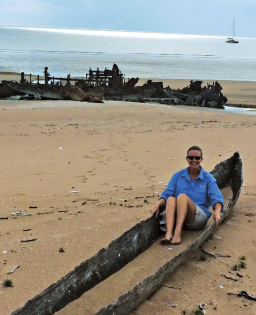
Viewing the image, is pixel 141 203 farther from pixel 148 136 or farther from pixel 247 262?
pixel 148 136

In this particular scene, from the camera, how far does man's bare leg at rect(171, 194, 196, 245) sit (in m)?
5.46

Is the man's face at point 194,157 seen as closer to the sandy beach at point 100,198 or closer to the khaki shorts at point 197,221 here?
the khaki shorts at point 197,221

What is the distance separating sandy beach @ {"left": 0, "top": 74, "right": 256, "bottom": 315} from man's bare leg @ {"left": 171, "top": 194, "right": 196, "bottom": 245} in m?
0.25

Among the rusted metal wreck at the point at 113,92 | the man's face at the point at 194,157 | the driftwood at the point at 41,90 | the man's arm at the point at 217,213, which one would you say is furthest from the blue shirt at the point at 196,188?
the driftwood at the point at 41,90

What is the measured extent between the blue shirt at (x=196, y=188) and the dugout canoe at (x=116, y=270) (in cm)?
38

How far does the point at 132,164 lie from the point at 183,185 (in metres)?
4.44

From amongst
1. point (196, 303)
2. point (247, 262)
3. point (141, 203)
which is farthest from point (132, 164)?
point (196, 303)

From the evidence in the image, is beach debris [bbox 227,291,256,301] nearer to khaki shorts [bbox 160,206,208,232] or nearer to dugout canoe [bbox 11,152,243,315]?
dugout canoe [bbox 11,152,243,315]

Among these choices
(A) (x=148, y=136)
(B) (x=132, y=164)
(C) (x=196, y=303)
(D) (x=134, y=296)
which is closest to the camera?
(D) (x=134, y=296)

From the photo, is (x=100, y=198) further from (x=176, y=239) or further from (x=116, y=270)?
(x=116, y=270)

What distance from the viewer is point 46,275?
16.6 ft

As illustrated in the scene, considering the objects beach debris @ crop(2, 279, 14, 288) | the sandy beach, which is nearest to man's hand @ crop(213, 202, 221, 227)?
the sandy beach

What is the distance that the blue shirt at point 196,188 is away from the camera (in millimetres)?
5879

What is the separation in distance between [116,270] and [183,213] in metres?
1.26
